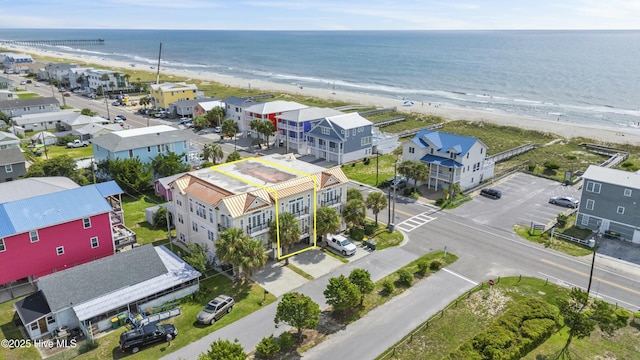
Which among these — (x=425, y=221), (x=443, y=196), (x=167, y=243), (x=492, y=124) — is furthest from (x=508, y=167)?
Result: (x=167, y=243)

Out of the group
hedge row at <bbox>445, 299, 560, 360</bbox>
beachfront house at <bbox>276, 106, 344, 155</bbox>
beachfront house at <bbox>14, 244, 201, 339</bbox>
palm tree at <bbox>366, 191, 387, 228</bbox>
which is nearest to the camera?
hedge row at <bbox>445, 299, 560, 360</bbox>

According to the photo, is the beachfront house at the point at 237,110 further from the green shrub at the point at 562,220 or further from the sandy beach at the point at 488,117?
the green shrub at the point at 562,220

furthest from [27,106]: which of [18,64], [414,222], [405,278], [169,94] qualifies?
[405,278]

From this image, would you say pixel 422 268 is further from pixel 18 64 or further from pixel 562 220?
pixel 18 64

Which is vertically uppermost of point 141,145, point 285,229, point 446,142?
point 446,142

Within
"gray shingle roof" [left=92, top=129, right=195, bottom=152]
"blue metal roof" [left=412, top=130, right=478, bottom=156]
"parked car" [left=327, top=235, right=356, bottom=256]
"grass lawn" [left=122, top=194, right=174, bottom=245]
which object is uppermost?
"blue metal roof" [left=412, top=130, right=478, bottom=156]

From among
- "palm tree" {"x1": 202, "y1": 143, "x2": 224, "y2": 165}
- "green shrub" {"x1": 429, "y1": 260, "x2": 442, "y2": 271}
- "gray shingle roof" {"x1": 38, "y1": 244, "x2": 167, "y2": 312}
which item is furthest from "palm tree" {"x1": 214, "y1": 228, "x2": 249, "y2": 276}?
"palm tree" {"x1": 202, "y1": 143, "x2": 224, "y2": 165}

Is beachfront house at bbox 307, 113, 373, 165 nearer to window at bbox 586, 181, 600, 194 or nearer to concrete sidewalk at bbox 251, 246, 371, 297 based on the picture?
concrete sidewalk at bbox 251, 246, 371, 297
